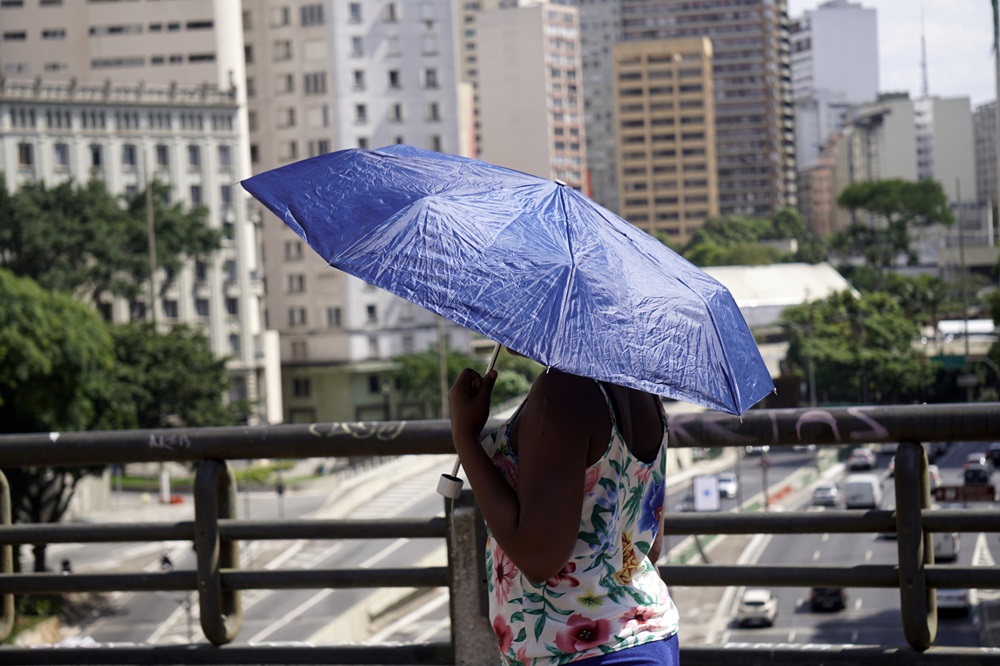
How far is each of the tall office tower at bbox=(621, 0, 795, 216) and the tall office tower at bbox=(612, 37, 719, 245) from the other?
11.6 metres

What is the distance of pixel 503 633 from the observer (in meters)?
2.85

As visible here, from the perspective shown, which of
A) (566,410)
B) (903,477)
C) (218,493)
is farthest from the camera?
(218,493)

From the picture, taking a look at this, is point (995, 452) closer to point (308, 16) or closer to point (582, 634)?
point (582, 634)

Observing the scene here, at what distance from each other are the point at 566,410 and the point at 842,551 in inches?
1361

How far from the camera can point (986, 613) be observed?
1683 centimetres

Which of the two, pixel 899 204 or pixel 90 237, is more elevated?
pixel 899 204

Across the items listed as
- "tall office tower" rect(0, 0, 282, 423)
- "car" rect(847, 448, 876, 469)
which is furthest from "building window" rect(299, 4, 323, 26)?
"car" rect(847, 448, 876, 469)

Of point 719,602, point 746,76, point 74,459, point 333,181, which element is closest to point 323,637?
point 719,602

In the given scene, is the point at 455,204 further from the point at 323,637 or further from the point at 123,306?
the point at 123,306

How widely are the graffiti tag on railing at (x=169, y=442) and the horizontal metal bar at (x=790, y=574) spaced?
5.39 ft

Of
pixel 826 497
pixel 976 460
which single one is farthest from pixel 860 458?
pixel 976 460

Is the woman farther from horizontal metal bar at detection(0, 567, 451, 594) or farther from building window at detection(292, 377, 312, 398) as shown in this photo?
building window at detection(292, 377, 312, 398)

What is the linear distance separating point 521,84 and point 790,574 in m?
119

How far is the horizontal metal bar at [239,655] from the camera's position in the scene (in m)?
4.44
